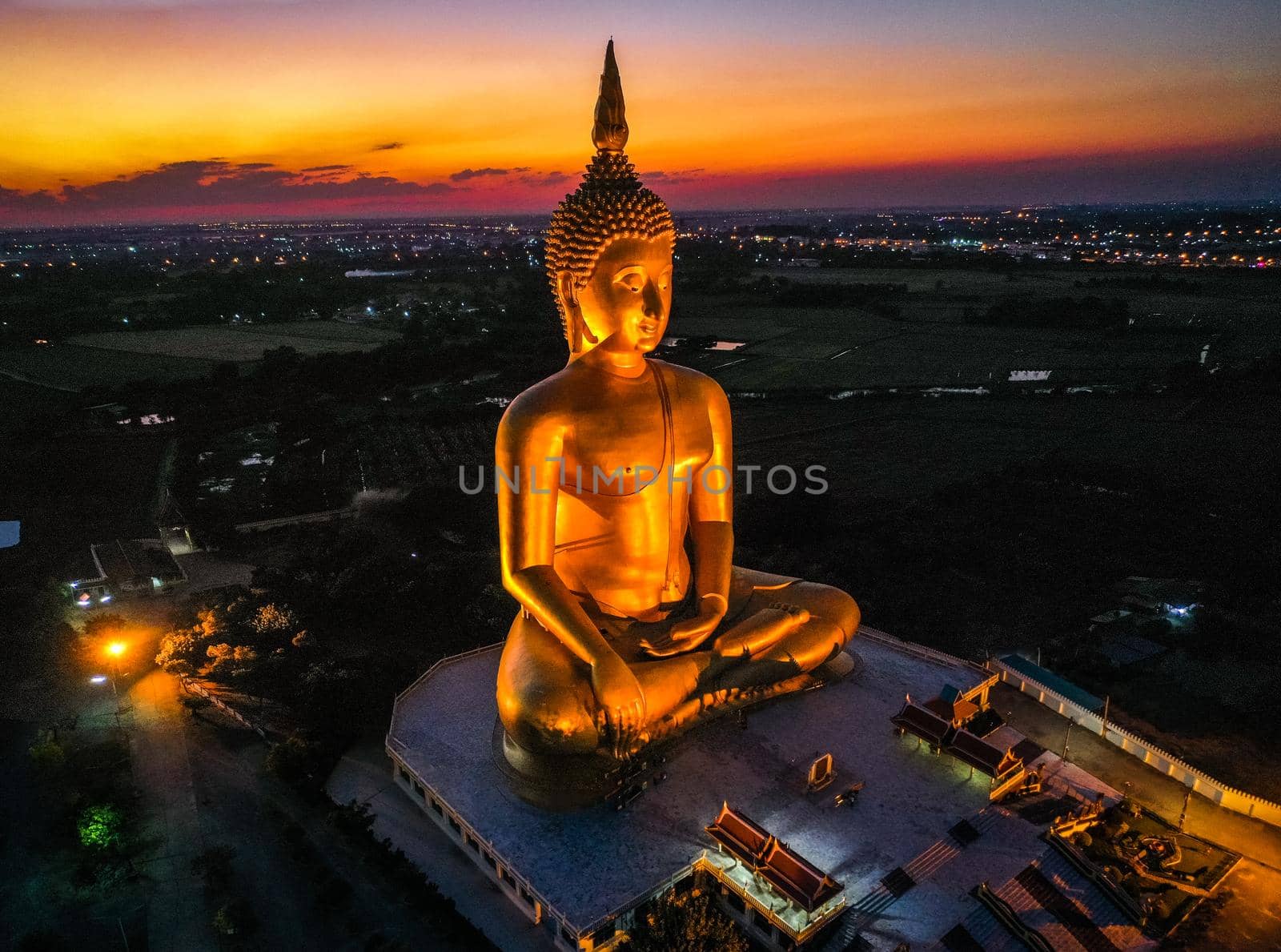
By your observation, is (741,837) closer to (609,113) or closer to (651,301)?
(651,301)

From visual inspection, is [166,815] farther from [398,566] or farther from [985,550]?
[985,550]

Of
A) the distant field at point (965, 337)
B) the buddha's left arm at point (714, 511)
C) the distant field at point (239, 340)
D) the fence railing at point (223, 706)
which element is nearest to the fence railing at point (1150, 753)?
the buddha's left arm at point (714, 511)

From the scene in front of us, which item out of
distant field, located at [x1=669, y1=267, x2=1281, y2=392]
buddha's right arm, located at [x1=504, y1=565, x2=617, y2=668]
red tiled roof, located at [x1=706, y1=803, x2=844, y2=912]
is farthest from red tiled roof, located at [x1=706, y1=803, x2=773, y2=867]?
distant field, located at [x1=669, y1=267, x2=1281, y2=392]

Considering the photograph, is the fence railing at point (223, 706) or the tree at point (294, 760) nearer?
the tree at point (294, 760)

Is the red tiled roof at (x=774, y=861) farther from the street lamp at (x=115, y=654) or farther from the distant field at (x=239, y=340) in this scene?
the distant field at (x=239, y=340)

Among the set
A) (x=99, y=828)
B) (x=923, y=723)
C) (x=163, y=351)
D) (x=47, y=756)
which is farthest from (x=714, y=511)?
(x=163, y=351)

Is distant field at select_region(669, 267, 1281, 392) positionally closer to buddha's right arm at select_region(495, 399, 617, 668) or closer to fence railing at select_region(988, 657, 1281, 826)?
fence railing at select_region(988, 657, 1281, 826)

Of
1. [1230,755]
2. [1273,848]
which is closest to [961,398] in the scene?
[1230,755]
